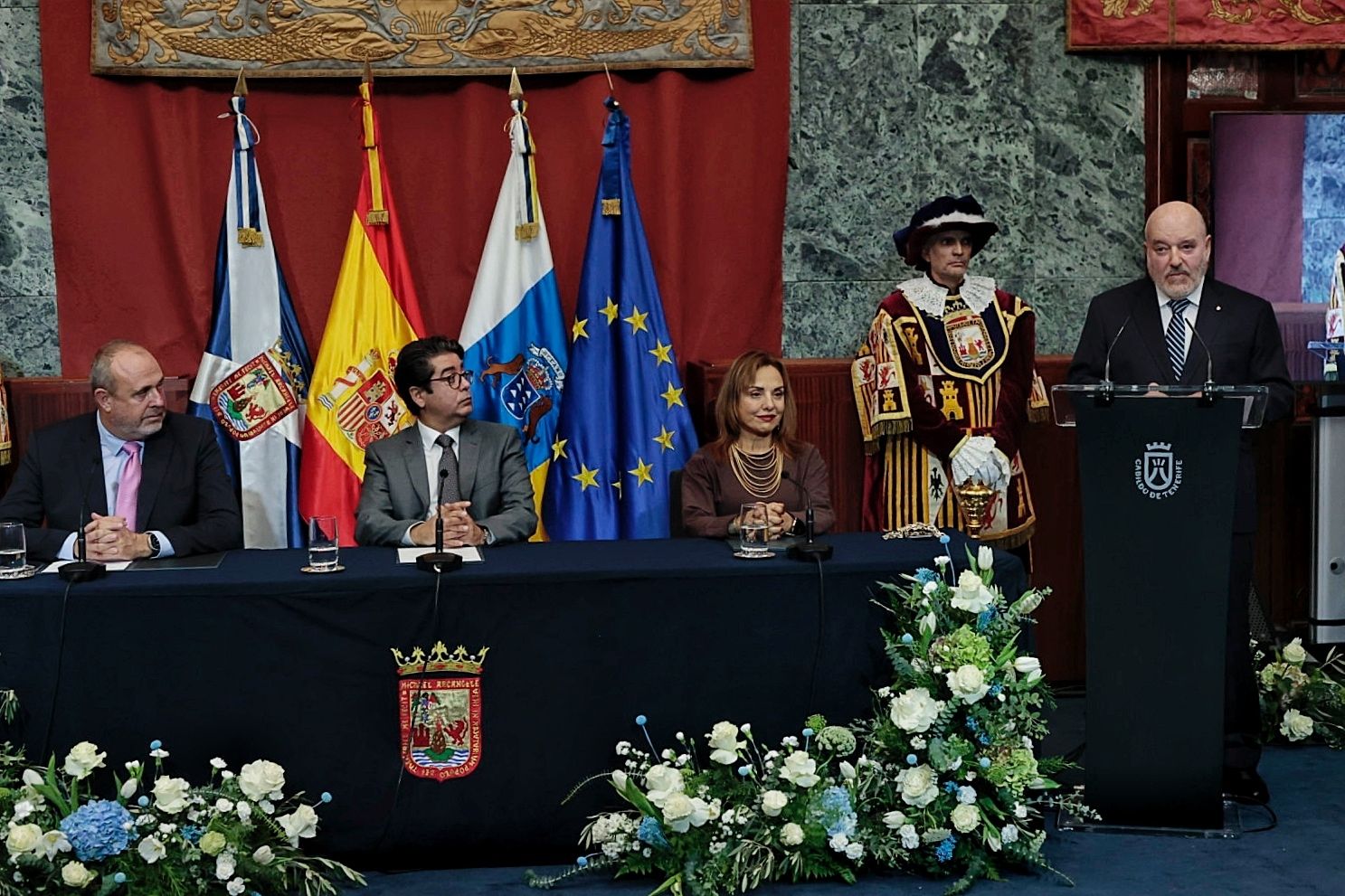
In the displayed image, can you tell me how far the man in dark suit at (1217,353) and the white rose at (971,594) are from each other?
3.30ft

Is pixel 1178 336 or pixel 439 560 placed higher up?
pixel 1178 336

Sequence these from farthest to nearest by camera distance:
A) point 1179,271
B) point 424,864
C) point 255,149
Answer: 1. point 255,149
2. point 1179,271
3. point 424,864

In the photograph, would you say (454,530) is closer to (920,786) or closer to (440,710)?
(440,710)

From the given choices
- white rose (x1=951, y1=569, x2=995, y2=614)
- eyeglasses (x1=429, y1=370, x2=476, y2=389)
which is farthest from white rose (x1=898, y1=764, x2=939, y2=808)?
eyeglasses (x1=429, y1=370, x2=476, y2=389)

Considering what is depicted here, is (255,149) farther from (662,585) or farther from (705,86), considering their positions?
(662,585)

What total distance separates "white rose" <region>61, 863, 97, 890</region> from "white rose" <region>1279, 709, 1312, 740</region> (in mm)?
3784

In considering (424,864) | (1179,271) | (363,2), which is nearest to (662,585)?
(424,864)

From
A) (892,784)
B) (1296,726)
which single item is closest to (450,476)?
(892,784)

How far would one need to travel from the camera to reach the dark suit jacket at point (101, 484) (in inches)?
193

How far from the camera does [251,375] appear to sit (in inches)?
233

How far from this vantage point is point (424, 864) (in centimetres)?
439

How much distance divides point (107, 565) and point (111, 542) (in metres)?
Answer: 0.11

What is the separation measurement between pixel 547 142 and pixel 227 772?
305 centimetres

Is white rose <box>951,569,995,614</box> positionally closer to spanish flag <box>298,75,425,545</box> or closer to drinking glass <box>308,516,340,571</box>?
drinking glass <box>308,516,340,571</box>
